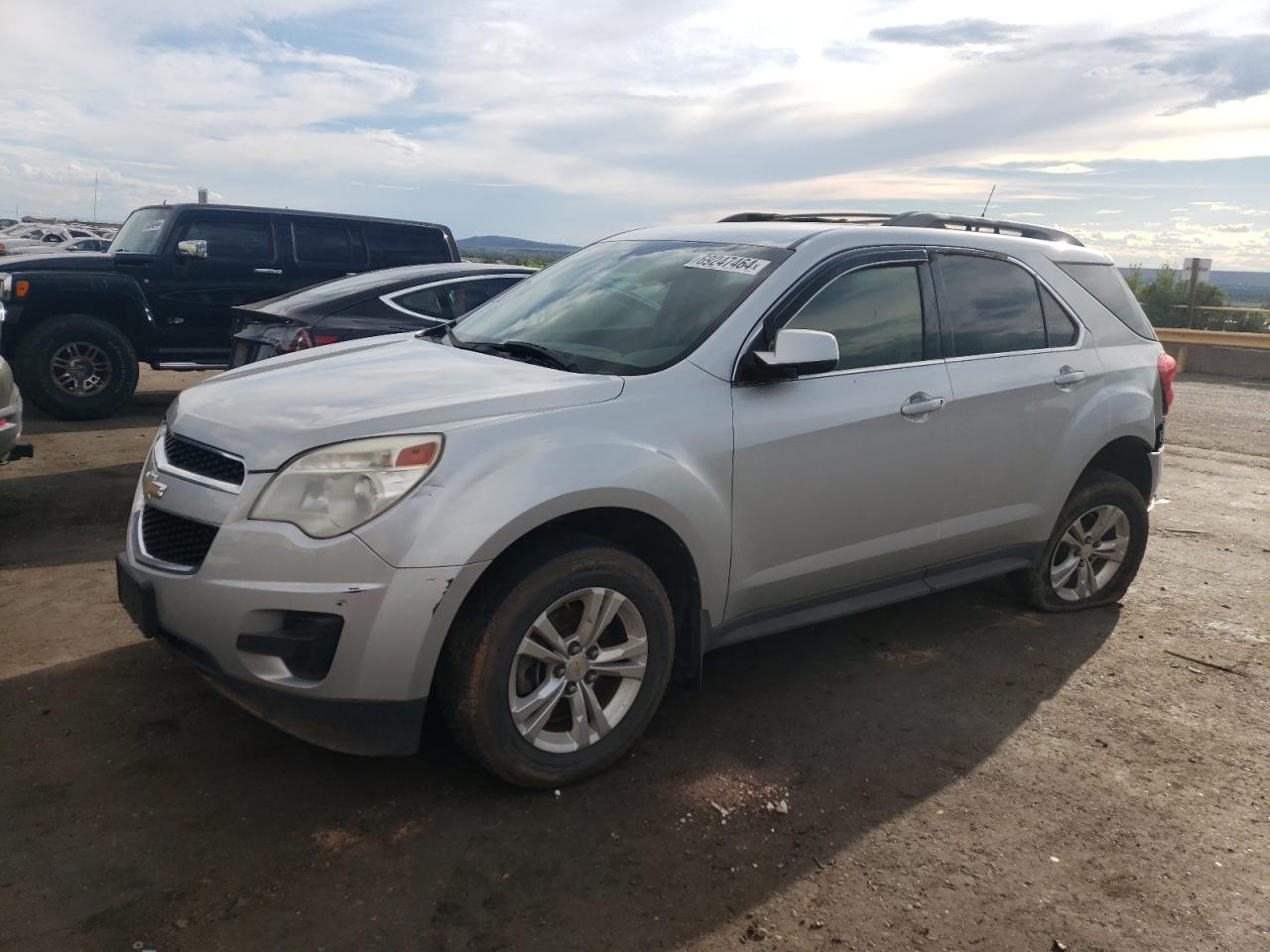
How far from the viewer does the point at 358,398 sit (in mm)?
3260

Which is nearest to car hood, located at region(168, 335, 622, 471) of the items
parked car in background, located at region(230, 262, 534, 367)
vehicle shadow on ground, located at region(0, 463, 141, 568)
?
vehicle shadow on ground, located at region(0, 463, 141, 568)

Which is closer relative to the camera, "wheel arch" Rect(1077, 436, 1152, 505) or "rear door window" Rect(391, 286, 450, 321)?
"wheel arch" Rect(1077, 436, 1152, 505)

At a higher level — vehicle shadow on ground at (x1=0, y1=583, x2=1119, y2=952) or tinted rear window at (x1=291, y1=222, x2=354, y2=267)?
tinted rear window at (x1=291, y1=222, x2=354, y2=267)

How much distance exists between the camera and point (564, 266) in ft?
15.3

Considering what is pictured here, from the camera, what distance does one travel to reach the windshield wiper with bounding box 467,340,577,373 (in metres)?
3.64

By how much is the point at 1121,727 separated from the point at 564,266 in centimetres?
290

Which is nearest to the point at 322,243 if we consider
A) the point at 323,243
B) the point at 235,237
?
the point at 323,243

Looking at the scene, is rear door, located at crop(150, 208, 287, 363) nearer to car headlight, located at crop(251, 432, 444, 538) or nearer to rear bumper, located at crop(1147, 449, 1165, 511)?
car headlight, located at crop(251, 432, 444, 538)

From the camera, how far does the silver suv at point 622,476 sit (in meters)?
2.94

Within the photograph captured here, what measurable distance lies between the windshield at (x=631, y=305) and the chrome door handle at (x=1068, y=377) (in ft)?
4.95

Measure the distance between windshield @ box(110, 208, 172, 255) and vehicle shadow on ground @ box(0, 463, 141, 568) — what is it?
351 centimetres

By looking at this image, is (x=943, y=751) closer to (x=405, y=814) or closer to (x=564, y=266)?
(x=405, y=814)

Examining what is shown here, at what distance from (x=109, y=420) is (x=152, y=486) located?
6.96 meters

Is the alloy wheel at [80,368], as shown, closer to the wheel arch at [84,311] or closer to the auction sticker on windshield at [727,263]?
the wheel arch at [84,311]
